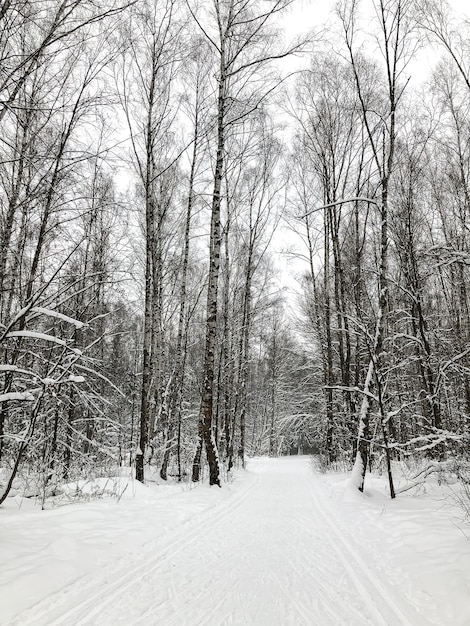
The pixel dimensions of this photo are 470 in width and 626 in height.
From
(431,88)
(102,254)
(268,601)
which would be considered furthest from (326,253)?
(268,601)

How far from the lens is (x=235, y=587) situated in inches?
128

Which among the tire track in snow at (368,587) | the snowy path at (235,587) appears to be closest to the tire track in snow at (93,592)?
the snowy path at (235,587)

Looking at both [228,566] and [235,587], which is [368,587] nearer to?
[235,587]

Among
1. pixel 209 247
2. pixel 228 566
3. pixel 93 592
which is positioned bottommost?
pixel 228 566

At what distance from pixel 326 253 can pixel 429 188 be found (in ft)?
15.6

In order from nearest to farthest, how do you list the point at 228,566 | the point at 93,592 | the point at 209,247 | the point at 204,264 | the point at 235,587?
1. the point at 93,592
2. the point at 235,587
3. the point at 228,566
4. the point at 209,247
5. the point at 204,264

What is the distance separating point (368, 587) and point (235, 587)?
1.18m

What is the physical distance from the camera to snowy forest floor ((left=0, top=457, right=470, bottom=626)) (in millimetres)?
2756

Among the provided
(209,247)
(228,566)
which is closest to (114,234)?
(209,247)

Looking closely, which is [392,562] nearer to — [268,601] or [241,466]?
[268,601]

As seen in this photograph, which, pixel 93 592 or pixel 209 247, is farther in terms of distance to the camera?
pixel 209 247

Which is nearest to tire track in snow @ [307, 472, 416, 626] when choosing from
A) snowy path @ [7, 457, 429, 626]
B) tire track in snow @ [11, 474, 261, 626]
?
snowy path @ [7, 457, 429, 626]

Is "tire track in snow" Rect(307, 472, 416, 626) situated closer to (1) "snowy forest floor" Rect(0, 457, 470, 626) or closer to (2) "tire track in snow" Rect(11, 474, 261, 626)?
(1) "snowy forest floor" Rect(0, 457, 470, 626)

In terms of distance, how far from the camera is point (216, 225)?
10.1m
